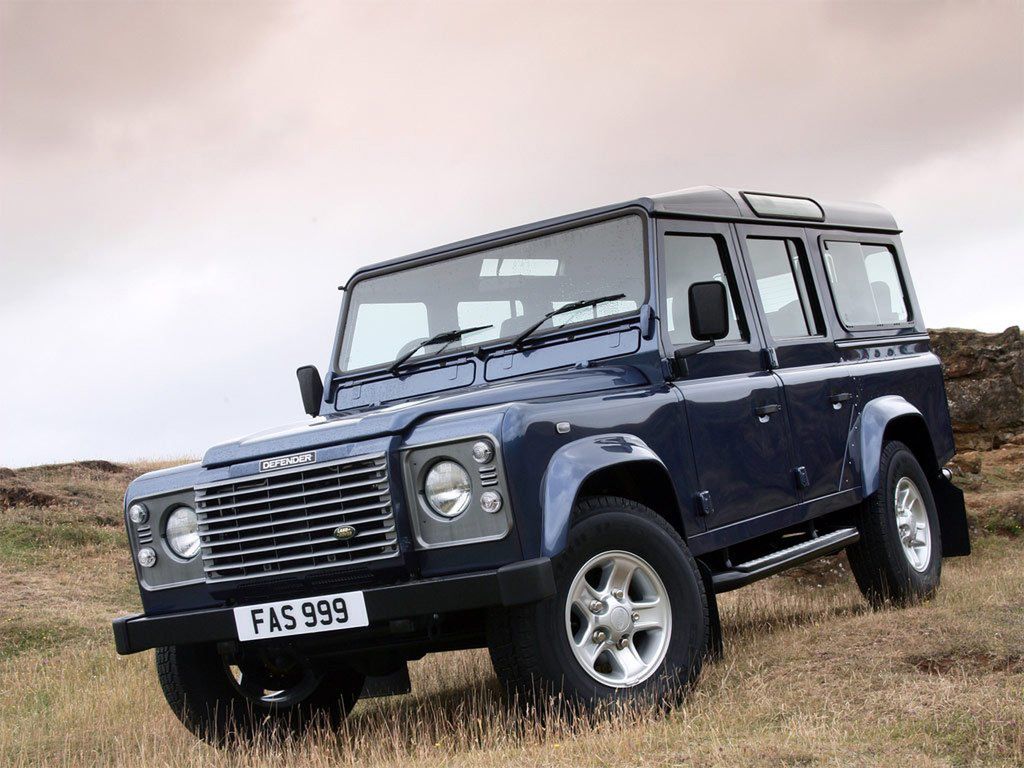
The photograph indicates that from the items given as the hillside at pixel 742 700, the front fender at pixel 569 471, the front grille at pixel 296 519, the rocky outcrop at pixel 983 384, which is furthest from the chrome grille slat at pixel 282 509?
the rocky outcrop at pixel 983 384

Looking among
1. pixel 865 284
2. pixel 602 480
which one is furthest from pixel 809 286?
pixel 602 480

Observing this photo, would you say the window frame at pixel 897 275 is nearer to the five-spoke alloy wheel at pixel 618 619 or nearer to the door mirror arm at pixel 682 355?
the door mirror arm at pixel 682 355

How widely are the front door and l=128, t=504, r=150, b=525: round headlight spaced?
2409 millimetres

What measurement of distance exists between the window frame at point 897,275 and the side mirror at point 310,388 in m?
3.12

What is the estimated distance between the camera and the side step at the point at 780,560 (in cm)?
573

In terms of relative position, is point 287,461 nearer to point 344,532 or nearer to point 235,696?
point 344,532

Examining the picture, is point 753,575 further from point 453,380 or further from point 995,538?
point 995,538

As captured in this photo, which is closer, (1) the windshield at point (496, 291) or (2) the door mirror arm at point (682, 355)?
(2) the door mirror arm at point (682, 355)

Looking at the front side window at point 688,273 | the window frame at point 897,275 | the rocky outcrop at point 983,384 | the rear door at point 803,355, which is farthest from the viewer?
the rocky outcrop at point 983,384

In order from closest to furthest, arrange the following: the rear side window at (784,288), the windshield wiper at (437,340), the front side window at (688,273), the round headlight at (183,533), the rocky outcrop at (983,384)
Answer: the round headlight at (183,533) → the front side window at (688,273) → the windshield wiper at (437,340) → the rear side window at (784,288) → the rocky outcrop at (983,384)

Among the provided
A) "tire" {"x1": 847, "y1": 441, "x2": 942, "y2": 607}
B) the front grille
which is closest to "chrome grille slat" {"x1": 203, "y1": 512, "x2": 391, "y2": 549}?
the front grille

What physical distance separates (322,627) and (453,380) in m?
1.63

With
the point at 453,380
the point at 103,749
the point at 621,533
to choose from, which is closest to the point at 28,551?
the point at 103,749

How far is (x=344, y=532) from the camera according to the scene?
15.7 ft
